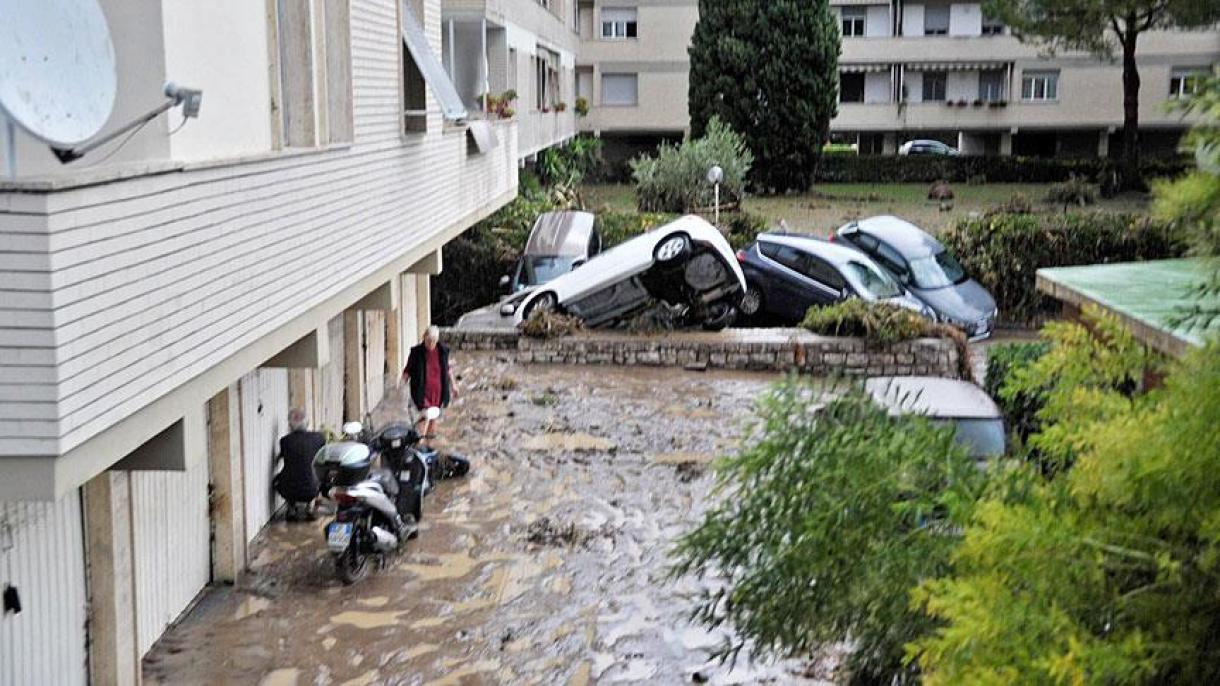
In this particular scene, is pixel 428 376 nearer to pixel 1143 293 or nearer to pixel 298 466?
pixel 298 466

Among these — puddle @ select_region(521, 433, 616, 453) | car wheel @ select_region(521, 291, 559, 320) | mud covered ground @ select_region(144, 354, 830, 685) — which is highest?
car wheel @ select_region(521, 291, 559, 320)

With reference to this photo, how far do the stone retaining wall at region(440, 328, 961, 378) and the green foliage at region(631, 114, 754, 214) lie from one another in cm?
1352

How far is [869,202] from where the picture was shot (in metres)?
50.4

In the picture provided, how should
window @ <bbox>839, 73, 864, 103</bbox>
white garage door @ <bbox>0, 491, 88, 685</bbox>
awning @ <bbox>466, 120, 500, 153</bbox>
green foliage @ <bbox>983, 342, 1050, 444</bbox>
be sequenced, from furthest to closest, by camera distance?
window @ <bbox>839, 73, 864, 103</bbox>, awning @ <bbox>466, 120, 500, 153</bbox>, green foliage @ <bbox>983, 342, 1050, 444</bbox>, white garage door @ <bbox>0, 491, 88, 685</bbox>

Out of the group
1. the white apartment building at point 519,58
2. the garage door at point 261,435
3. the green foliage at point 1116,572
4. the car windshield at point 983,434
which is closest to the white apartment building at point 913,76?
the white apartment building at point 519,58

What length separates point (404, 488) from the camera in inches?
594

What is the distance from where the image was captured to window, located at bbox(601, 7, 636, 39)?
60.7 meters

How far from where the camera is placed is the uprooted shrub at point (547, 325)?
24.5 m

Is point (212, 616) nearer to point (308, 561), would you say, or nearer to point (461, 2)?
point (308, 561)

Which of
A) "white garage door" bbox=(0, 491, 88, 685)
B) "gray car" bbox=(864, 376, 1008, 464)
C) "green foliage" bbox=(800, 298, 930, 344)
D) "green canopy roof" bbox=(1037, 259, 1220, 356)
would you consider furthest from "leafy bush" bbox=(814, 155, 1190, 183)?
"white garage door" bbox=(0, 491, 88, 685)

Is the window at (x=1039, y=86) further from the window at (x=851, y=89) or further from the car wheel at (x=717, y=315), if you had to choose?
the car wheel at (x=717, y=315)

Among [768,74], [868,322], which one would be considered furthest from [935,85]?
[868,322]

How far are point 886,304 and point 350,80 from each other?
12.8m

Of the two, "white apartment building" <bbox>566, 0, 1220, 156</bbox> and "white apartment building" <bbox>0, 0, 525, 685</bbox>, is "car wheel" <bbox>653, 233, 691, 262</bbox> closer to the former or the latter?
"white apartment building" <bbox>0, 0, 525, 685</bbox>
